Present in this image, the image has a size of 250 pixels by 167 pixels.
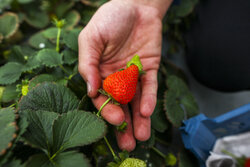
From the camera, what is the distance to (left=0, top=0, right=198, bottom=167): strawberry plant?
369 mm

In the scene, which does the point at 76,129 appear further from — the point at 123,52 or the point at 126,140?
the point at 123,52

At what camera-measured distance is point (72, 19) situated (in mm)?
967

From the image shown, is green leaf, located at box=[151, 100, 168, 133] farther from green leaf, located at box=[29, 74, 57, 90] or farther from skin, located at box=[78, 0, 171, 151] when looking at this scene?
green leaf, located at box=[29, 74, 57, 90]

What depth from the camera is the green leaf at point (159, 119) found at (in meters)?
0.65

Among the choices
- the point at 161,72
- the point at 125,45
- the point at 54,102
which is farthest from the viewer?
the point at 161,72

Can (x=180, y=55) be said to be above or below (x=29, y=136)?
below

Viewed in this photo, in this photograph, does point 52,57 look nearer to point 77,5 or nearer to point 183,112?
point 183,112

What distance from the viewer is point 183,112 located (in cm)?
72

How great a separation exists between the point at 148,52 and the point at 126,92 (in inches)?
11.3

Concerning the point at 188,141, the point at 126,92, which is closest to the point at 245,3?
the point at 188,141

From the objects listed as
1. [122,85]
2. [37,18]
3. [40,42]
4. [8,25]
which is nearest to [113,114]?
[122,85]

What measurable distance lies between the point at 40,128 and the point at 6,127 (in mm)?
66

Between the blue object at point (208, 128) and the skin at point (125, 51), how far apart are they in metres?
0.20

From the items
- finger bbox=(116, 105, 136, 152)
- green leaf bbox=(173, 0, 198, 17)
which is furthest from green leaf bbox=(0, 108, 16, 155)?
green leaf bbox=(173, 0, 198, 17)
